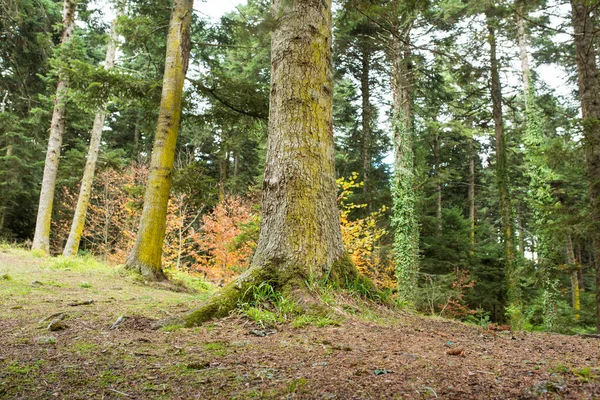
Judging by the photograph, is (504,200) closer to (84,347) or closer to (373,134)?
(373,134)

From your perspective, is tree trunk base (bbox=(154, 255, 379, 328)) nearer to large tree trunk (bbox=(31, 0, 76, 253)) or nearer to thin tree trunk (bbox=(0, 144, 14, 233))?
large tree trunk (bbox=(31, 0, 76, 253))

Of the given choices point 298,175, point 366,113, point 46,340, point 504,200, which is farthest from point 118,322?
point 366,113

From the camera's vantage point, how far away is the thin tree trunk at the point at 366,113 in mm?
16547

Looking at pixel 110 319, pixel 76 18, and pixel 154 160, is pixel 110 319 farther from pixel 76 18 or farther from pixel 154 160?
pixel 76 18

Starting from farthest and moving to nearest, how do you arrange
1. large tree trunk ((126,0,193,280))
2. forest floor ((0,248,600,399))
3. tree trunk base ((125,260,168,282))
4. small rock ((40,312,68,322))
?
large tree trunk ((126,0,193,280))
tree trunk base ((125,260,168,282))
small rock ((40,312,68,322))
forest floor ((0,248,600,399))

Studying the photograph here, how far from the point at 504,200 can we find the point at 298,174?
33.8 ft

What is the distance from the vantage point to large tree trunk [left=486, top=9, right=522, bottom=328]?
10.8m

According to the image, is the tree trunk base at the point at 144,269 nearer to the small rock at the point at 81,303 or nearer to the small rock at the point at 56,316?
the small rock at the point at 81,303

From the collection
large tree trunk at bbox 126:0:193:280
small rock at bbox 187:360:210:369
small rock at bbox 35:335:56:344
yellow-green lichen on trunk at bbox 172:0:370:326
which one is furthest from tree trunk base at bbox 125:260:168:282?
small rock at bbox 187:360:210:369

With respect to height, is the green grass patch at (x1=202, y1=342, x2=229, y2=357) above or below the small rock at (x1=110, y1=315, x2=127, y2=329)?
above

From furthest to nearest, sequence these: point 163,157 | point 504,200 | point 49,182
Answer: point 504,200 < point 49,182 < point 163,157

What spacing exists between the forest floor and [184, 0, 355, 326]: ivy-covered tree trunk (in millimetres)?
399

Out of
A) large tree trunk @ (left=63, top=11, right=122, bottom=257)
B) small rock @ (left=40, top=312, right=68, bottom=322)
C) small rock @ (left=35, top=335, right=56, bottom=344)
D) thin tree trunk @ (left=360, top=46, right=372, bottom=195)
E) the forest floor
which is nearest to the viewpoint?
the forest floor

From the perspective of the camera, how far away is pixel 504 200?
→ 11531 millimetres
